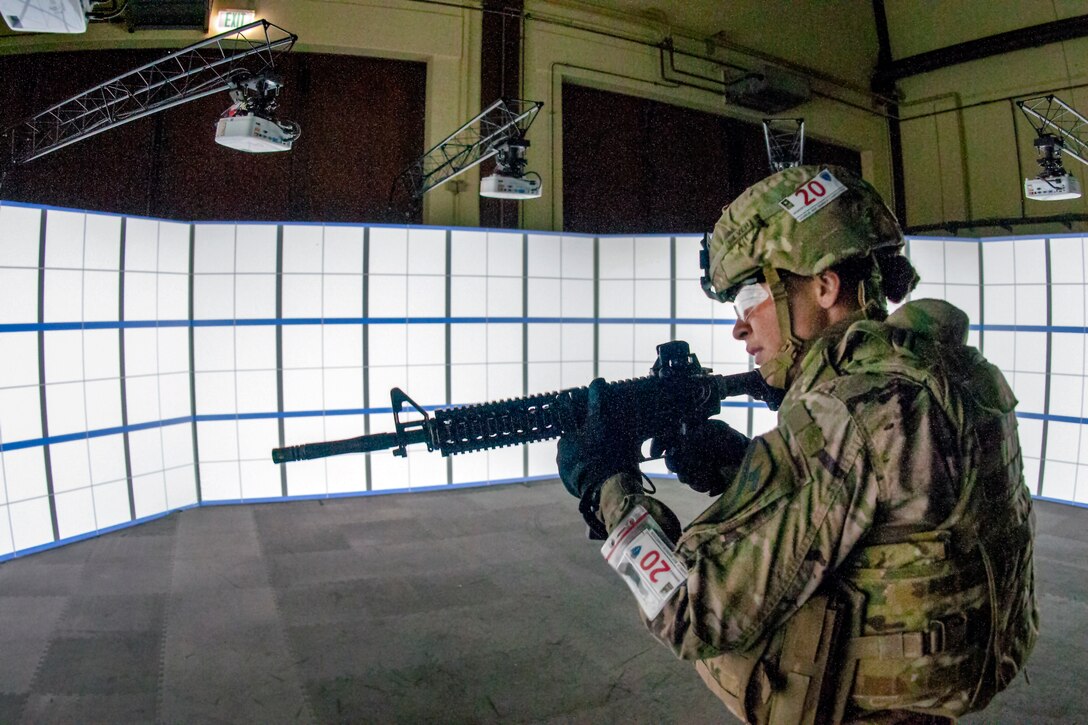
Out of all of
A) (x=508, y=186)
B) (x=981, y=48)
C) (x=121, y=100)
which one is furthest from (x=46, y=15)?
(x=981, y=48)

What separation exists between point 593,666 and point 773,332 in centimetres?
297

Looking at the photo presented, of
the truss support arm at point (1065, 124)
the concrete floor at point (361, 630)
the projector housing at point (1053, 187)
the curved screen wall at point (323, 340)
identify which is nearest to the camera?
the concrete floor at point (361, 630)

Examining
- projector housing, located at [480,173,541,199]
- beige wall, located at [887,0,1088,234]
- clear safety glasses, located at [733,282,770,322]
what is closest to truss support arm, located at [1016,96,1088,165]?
beige wall, located at [887,0,1088,234]

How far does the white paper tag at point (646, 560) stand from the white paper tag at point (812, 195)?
0.79 m

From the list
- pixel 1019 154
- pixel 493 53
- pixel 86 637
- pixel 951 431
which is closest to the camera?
pixel 951 431

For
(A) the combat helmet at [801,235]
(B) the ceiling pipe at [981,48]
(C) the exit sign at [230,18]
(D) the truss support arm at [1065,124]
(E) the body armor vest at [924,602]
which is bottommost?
(E) the body armor vest at [924,602]

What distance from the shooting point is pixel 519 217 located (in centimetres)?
885

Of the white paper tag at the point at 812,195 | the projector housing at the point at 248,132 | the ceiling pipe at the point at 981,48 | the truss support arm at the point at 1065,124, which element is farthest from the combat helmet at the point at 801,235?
the ceiling pipe at the point at 981,48

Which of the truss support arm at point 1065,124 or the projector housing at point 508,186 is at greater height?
the truss support arm at point 1065,124

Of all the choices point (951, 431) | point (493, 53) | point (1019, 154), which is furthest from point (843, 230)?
point (1019, 154)

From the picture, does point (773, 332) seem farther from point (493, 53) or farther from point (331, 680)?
point (493, 53)

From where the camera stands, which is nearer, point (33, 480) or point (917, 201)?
point (33, 480)

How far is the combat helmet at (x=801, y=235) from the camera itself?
1494 millimetres

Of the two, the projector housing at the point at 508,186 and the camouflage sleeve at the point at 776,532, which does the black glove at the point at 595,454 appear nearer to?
the camouflage sleeve at the point at 776,532
